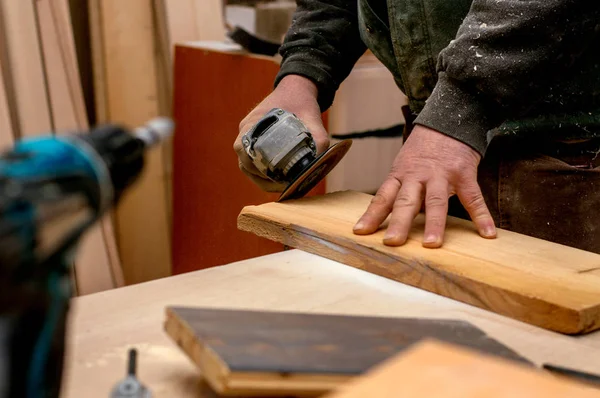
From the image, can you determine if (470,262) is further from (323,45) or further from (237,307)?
(323,45)

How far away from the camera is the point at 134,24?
2.69 m

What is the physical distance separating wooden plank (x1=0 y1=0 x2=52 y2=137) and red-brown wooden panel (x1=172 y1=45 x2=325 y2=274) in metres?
0.55

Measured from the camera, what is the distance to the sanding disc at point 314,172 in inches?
56.6

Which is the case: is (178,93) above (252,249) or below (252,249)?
above

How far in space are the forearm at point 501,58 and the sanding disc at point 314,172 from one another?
0.18 metres

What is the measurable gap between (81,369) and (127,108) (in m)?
1.99

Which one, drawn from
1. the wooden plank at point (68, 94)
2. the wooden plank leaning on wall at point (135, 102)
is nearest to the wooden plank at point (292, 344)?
the wooden plank at point (68, 94)

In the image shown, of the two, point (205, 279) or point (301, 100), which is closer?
point (205, 279)

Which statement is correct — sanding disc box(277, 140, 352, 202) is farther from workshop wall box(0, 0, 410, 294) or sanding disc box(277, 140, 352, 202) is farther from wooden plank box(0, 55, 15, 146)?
wooden plank box(0, 55, 15, 146)

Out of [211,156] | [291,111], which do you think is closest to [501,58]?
[291,111]

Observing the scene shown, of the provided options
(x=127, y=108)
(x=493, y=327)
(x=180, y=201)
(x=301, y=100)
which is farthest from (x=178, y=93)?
(x=493, y=327)

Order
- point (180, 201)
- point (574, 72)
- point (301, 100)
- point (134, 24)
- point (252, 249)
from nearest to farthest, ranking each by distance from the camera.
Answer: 1. point (574, 72)
2. point (301, 100)
3. point (252, 249)
4. point (134, 24)
5. point (180, 201)

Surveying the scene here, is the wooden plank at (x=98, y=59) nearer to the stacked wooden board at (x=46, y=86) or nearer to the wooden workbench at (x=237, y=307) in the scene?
the stacked wooden board at (x=46, y=86)

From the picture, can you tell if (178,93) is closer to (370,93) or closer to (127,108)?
(127,108)
